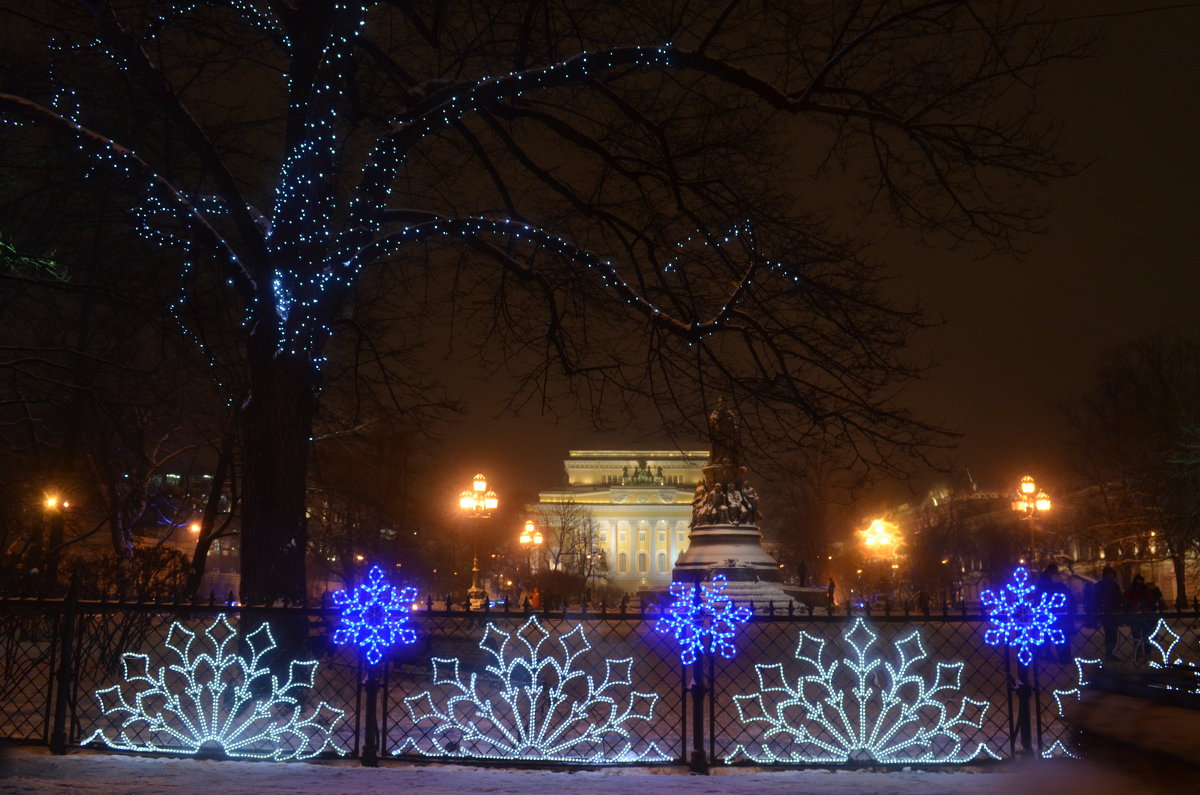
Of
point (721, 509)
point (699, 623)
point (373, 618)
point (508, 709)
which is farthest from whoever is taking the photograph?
point (721, 509)

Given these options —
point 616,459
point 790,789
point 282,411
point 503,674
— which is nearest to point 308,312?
point 282,411

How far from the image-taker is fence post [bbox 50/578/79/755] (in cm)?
814

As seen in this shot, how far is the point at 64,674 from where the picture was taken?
818 centimetres

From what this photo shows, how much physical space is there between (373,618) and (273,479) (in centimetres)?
306

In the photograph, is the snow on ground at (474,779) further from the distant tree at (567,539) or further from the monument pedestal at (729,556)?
the distant tree at (567,539)

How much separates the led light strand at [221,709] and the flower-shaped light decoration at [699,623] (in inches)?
112

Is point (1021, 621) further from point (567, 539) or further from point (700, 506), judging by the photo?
point (567, 539)

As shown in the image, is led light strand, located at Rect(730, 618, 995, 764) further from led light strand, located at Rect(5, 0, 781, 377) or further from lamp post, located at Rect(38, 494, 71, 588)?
lamp post, located at Rect(38, 494, 71, 588)

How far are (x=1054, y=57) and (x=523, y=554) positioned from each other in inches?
2725

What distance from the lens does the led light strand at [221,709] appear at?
8219mm

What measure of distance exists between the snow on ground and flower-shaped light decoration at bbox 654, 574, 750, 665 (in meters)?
0.93

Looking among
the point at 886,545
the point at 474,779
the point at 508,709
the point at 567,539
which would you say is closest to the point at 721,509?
the point at 508,709

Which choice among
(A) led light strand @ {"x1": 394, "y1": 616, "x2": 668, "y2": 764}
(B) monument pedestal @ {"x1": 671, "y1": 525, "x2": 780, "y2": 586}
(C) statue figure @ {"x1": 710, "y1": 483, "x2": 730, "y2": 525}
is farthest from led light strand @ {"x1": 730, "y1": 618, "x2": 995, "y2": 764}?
(C) statue figure @ {"x1": 710, "y1": 483, "x2": 730, "y2": 525}

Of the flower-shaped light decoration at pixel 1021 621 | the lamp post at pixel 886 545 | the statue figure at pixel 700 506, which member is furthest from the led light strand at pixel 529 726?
the lamp post at pixel 886 545
